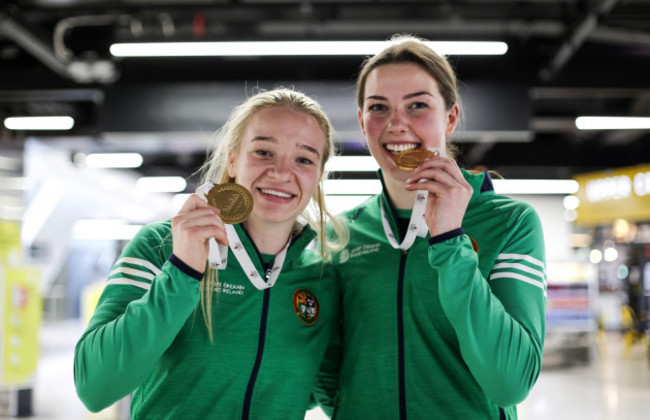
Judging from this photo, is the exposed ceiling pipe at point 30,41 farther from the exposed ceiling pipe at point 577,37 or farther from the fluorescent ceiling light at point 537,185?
the fluorescent ceiling light at point 537,185

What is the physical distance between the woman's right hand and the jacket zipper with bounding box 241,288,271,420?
322 mm

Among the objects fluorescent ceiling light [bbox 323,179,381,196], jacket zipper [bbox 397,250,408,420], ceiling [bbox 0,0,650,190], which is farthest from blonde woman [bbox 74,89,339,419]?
fluorescent ceiling light [bbox 323,179,381,196]

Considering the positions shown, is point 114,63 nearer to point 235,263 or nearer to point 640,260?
point 235,263

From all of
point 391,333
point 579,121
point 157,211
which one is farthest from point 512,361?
point 157,211

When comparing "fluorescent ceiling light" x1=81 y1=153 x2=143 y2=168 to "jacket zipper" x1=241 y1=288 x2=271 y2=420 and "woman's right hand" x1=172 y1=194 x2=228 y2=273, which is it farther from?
"woman's right hand" x1=172 y1=194 x2=228 y2=273

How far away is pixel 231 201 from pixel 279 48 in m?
4.55

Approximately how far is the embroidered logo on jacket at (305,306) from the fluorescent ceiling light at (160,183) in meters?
14.6

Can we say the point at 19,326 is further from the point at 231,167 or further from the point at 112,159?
the point at 112,159

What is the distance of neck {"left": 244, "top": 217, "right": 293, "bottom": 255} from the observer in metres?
1.75

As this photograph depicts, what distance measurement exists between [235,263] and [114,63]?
316 inches

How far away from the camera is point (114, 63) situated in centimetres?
870

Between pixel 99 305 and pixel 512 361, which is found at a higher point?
pixel 99 305

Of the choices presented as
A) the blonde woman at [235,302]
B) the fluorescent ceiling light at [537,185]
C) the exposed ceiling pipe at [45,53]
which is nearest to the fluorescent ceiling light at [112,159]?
the exposed ceiling pipe at [45,53]

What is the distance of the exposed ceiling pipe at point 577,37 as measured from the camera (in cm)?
639
